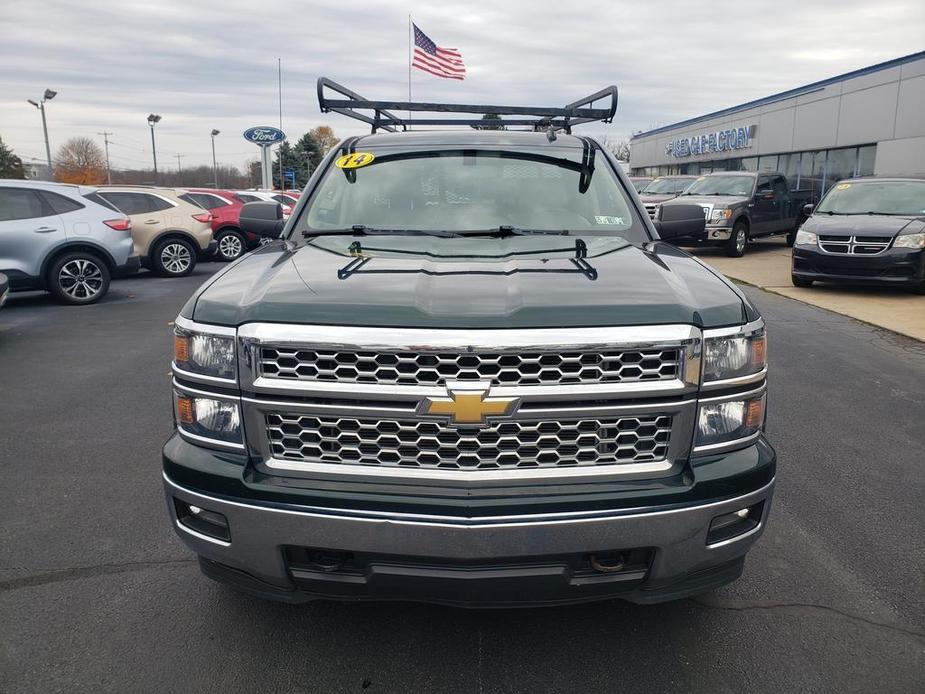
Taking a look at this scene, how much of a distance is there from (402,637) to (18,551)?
6.34 feet

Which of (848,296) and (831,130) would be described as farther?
(831,130)

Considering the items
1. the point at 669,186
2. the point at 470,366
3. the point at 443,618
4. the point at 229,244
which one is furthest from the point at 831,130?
the point at 470,366

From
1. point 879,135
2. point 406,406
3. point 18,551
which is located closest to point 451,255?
point 406,406

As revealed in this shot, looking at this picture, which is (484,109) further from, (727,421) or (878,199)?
(878,199)

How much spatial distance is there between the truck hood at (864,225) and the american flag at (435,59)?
Answer: 848 cm

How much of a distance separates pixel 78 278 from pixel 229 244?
6736 millimetres

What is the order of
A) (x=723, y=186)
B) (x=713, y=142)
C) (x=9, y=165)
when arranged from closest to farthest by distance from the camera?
(x=723, y=186) → (x=713, y=142) → (x=9, y=165)

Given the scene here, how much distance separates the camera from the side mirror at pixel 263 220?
4113 millimetres

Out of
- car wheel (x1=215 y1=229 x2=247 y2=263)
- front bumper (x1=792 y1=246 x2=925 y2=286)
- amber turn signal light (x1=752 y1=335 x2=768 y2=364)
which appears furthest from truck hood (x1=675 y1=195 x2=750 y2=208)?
amber turn signal light (x1=752 y1=335 x2=768 y2=364)

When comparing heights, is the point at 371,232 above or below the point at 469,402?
above

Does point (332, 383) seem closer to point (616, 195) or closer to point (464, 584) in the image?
point (464, 584)

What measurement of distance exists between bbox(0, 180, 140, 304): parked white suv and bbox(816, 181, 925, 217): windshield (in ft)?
37.3

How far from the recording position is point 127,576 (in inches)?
126

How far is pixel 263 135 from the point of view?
39.0 meters
